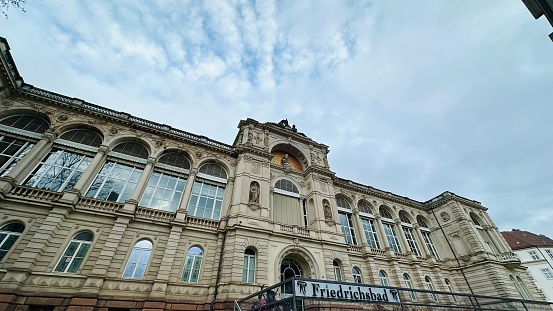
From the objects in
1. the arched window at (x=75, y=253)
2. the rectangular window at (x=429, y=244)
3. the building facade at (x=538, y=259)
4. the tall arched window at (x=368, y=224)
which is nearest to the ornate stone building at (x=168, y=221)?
the arched window at (x=75, y=253)

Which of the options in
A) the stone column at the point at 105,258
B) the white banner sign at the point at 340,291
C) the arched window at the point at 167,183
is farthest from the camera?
the arched window at the point at 167,183

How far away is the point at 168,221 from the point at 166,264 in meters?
2.57

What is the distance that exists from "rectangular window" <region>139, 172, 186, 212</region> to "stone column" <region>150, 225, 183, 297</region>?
2048 millimetres

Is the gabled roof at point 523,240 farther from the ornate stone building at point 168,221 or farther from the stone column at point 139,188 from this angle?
the stone column at point 139,188

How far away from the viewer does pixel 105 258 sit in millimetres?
11203

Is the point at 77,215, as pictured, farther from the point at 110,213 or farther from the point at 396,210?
the point at 396,210

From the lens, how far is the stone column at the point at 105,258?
10.3 m

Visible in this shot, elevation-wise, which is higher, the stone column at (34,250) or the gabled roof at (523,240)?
the gabled roof at (523,240)

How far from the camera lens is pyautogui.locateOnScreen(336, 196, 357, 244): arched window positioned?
21.3 m

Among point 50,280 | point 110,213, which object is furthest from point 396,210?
point 50,280

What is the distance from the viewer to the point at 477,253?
74.6 feet

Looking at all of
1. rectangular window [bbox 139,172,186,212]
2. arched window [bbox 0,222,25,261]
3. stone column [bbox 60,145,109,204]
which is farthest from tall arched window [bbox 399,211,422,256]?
arched window [bbox 0,222,25,261]

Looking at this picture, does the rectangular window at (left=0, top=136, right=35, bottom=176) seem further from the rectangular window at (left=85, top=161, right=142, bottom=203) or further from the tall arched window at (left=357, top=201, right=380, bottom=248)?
the tall arched window at (left=357, top=201, right=380, bottom=248)

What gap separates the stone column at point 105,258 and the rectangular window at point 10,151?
257 inches
